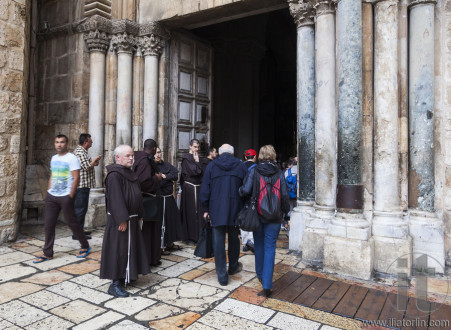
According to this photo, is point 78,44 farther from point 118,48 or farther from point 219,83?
point 219,83

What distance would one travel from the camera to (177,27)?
705 centimetres

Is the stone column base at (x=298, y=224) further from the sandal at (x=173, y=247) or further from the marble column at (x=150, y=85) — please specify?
the marble column at (x=150, y=85)

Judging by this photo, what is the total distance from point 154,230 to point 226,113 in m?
7.42

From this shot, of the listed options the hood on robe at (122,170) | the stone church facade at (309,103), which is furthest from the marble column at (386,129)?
the hood on robe at (122,170)

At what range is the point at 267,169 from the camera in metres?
3.49

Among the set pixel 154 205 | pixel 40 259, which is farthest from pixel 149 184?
pixel 40 259

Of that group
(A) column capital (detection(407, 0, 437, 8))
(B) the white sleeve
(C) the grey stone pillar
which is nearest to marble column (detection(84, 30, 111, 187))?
(B) the white sleeve

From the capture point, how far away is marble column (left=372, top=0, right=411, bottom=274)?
4184 mm

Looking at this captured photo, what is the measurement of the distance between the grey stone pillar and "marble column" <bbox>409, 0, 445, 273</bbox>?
2.22 feet

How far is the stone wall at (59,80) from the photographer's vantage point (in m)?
7.00

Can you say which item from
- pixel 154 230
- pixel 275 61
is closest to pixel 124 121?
pixel 154 230

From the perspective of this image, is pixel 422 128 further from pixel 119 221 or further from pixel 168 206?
pixel 119 221

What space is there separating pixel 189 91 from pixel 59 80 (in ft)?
9.20

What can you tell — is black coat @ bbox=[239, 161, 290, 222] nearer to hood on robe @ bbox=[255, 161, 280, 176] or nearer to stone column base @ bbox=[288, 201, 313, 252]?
hood on robe @ bbox=[255, 161, 280, 176]
